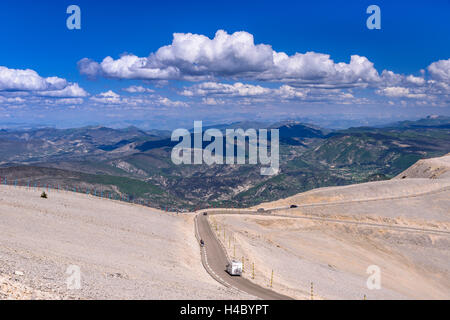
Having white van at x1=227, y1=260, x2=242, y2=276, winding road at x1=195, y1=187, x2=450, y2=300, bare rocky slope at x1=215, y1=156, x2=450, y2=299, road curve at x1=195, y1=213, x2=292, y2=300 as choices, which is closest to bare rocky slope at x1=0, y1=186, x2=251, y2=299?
road curve at x1=195, y1=213, x2=292, y2=300

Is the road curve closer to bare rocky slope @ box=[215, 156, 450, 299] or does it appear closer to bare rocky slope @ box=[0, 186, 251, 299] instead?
bare rocky slope @ box=[0, 186, 251, 299]

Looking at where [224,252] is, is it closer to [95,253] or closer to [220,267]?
[220,267]

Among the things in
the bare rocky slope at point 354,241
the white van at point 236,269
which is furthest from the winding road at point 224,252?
the bare rocky slope at point 354,241

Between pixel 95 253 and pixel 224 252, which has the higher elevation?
pixel 95 253

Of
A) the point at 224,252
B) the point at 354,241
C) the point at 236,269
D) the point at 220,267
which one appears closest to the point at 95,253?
the point at 220,267

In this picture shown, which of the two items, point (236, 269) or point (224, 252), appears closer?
point (236, 269)

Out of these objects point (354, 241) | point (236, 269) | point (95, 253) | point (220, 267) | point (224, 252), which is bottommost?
point (354, 241)

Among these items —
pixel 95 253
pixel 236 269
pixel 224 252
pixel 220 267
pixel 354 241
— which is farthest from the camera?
pixel 354 241

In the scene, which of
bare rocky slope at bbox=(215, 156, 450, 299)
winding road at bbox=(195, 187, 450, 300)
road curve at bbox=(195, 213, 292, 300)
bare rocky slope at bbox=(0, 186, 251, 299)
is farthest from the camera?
bare rocky slope at bbox=(215, 156, 450, 299)
